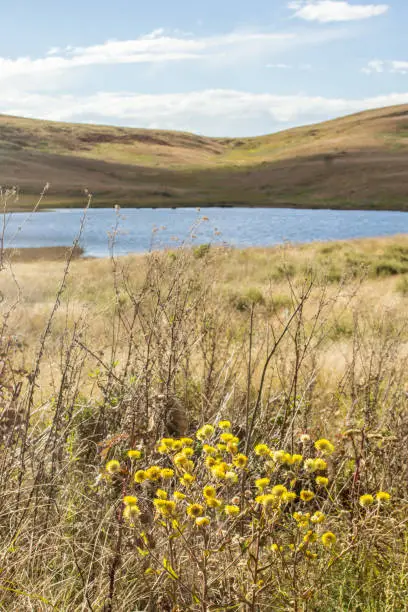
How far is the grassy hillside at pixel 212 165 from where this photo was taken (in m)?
77.9

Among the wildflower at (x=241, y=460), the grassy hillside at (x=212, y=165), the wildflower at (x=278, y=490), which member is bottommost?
the wildflower at (x=278, y=490)

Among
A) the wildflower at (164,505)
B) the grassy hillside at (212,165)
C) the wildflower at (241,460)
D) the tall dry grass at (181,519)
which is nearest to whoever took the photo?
the wildflower at (164,505)

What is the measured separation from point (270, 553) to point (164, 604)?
44 cm

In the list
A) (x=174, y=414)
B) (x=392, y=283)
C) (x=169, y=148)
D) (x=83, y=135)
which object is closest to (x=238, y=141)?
(x=169, y=148)

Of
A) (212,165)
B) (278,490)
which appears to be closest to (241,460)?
(278,490)

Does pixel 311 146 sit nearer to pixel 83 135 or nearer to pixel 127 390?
pixel 83 135

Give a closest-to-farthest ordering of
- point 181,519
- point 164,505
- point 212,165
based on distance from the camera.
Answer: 1. point 164,505
2. point 181,519
3. point 212,165

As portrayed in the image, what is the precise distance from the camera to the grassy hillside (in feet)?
255

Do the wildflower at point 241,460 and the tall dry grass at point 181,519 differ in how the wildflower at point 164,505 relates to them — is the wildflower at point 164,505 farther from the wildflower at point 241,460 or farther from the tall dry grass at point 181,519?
the wildflower at point 241,460

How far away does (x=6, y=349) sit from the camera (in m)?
2.95

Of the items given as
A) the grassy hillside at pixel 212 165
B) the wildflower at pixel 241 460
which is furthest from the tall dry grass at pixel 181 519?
the grassy hillside at pixel 212 165

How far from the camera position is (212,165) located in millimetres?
110125

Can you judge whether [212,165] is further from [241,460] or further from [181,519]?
[241,460]

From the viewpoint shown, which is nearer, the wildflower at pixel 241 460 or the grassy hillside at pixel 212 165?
the wildflower at pixel 241 460
